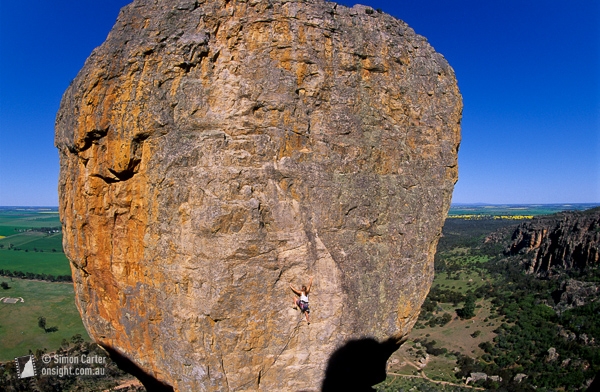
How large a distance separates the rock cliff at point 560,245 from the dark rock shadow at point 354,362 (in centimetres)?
5064

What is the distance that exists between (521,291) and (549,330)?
41.0 feet

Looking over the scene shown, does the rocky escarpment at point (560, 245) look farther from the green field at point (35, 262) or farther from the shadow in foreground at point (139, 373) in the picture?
the green field at point (35, 262)

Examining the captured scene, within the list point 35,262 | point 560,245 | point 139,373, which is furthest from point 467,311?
point 35,262

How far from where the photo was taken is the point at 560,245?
56.6 m

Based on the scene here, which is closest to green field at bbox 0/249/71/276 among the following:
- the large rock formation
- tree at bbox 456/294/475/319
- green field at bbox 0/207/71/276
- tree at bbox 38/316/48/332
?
green field at bbox 0/207/71/276

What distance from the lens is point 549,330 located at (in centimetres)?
3353

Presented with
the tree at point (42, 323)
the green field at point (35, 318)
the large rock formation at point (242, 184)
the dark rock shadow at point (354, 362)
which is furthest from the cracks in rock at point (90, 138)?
the tree at point (42, 323)

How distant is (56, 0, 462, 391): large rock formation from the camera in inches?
303

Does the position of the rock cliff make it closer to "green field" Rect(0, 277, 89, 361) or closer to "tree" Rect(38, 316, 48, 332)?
"green field" Rect(0, 277, 89, 361)

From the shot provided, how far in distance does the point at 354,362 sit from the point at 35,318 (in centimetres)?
5530

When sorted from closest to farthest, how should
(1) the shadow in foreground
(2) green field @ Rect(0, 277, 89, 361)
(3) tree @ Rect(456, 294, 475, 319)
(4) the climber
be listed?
(4) the climber, (1) the shadow in foreground, (2) green field @ Rect(0, 277, 89, 361), (3) tree @ Rect(456, 294, 475, 319)

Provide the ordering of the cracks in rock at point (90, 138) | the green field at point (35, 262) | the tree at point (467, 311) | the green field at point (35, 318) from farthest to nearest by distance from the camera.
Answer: the green field at point (35, 262) → the tree at point (467, 311) → the green field at point (35, 318) → the cracks in rock at point (90, 138)

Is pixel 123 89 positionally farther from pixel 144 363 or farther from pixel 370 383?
pixel 370 383

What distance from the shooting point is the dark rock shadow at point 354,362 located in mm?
8742
